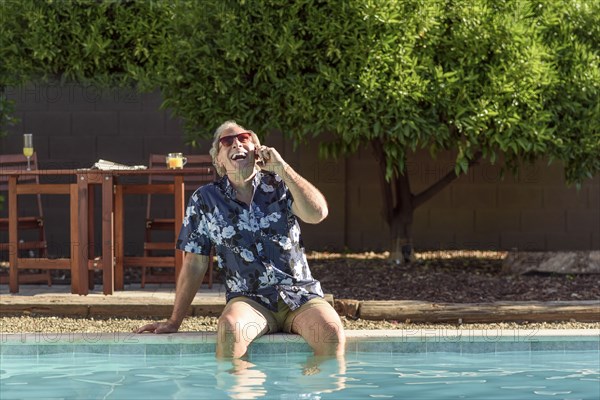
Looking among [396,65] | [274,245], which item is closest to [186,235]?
[274,245]

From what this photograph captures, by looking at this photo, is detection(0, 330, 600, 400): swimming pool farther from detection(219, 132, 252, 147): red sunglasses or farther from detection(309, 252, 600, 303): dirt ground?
detection(309, 252, 600, 303): dirt ground

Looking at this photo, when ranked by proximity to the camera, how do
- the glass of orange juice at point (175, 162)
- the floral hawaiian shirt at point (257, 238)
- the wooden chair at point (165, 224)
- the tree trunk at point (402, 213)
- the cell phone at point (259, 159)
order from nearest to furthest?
1. the cell phone at point (259, 159)
2. the floral hawaiian shirt at point (257, 238)
3. the glass of orange juice at point (175, 162)
4. the wooden chair at point (165, 224)
5. the tree trunk at point (402, 213)

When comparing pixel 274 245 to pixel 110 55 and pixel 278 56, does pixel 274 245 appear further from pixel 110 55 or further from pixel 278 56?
pixel 110 55

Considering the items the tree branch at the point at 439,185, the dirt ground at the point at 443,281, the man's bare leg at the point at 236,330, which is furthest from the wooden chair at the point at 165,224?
the man's bare leg at the point at 236,330

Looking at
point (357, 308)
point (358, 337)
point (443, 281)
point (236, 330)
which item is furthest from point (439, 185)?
point (236, 330)

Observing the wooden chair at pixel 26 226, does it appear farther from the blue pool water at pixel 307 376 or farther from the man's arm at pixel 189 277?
the man's arm at pixel 189 277

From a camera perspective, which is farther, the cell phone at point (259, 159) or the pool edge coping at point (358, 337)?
the pool edge coping at point (358, 337)

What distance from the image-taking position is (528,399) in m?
4.71

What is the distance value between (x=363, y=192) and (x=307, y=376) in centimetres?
558

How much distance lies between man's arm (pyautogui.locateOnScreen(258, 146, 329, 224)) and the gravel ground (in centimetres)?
152

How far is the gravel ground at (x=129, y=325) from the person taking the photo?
20.5 feet

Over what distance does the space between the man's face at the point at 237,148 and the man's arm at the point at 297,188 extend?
11cm

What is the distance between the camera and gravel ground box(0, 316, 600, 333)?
20.5 feet

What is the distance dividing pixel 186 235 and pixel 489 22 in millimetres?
Result: 3812
